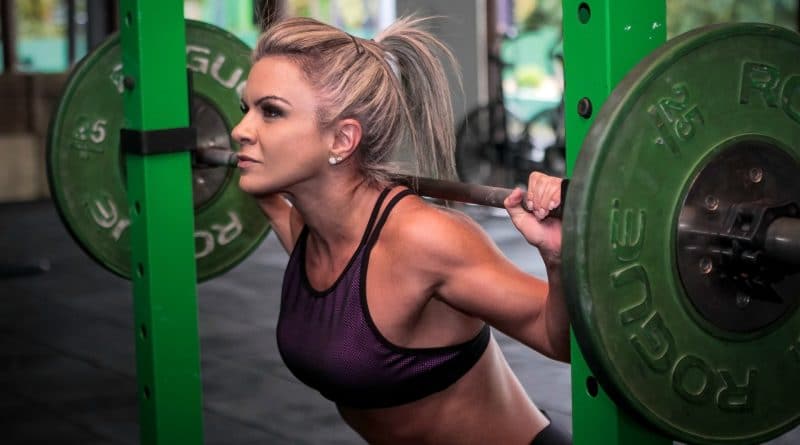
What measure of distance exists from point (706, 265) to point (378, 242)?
0.60 meters

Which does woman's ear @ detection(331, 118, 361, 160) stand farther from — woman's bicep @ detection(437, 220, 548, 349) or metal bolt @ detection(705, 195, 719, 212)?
metal bolt @ detection(705, 195, 719, 212)

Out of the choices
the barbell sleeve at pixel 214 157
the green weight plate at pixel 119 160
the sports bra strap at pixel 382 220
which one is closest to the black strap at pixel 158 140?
the barbell sleeve at pixel 214 157

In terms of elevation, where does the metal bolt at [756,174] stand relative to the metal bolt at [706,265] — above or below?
above

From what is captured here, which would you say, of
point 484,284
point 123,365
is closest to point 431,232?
point 484,284

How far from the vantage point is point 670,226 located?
4.10 feet

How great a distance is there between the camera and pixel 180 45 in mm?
2143

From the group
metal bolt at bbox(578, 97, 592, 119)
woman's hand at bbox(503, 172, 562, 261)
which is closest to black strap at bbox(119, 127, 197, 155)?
woman's hand at bbox(503, 172, 562, 261)

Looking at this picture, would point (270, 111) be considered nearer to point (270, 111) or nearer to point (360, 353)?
point (270, 111)

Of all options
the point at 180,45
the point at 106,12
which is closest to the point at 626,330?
the point at 180,45

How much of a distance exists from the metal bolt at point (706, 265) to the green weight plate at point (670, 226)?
0.12 ft

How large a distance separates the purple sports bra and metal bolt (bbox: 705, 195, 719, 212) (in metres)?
0.59

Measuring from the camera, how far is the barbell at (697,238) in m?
1.19

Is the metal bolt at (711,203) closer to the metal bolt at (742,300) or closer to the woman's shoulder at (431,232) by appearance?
the metal bolt at (742,300)

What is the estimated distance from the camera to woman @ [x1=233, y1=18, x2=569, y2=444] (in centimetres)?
171
